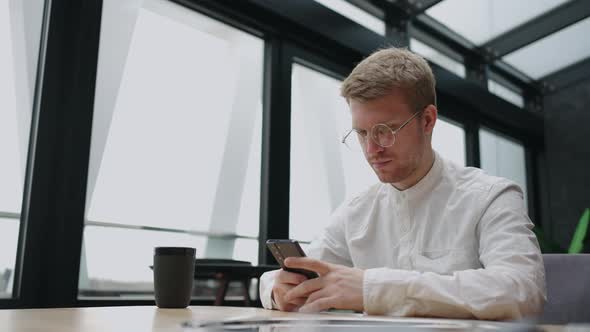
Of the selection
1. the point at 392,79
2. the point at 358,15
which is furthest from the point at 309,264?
the point at 358,15

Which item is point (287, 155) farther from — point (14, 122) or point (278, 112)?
point (14, 122)

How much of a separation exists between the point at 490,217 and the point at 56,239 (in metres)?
1.74

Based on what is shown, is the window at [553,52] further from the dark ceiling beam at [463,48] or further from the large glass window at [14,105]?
the large glass window at [14,105]

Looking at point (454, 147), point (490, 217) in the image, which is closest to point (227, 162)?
point (490, 217)

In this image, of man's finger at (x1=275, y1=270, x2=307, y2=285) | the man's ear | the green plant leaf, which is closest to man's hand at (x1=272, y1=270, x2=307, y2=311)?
man's finger at (x1=275, y1=270, x2=307, y2=285)

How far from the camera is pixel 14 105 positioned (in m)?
2.25

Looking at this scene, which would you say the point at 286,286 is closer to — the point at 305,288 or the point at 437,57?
the point at 305,288

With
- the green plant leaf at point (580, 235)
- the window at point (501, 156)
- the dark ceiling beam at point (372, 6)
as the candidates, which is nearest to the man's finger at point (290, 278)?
the dark ceiling beam at point (372, 6)

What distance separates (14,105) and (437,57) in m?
3.72

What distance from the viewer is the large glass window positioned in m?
2.16

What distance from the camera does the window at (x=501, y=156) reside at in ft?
17.4

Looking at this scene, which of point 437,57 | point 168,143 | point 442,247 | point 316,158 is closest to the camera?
point 442,247

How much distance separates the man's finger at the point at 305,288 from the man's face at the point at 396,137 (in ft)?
1.61

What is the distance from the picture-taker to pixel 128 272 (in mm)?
2750
